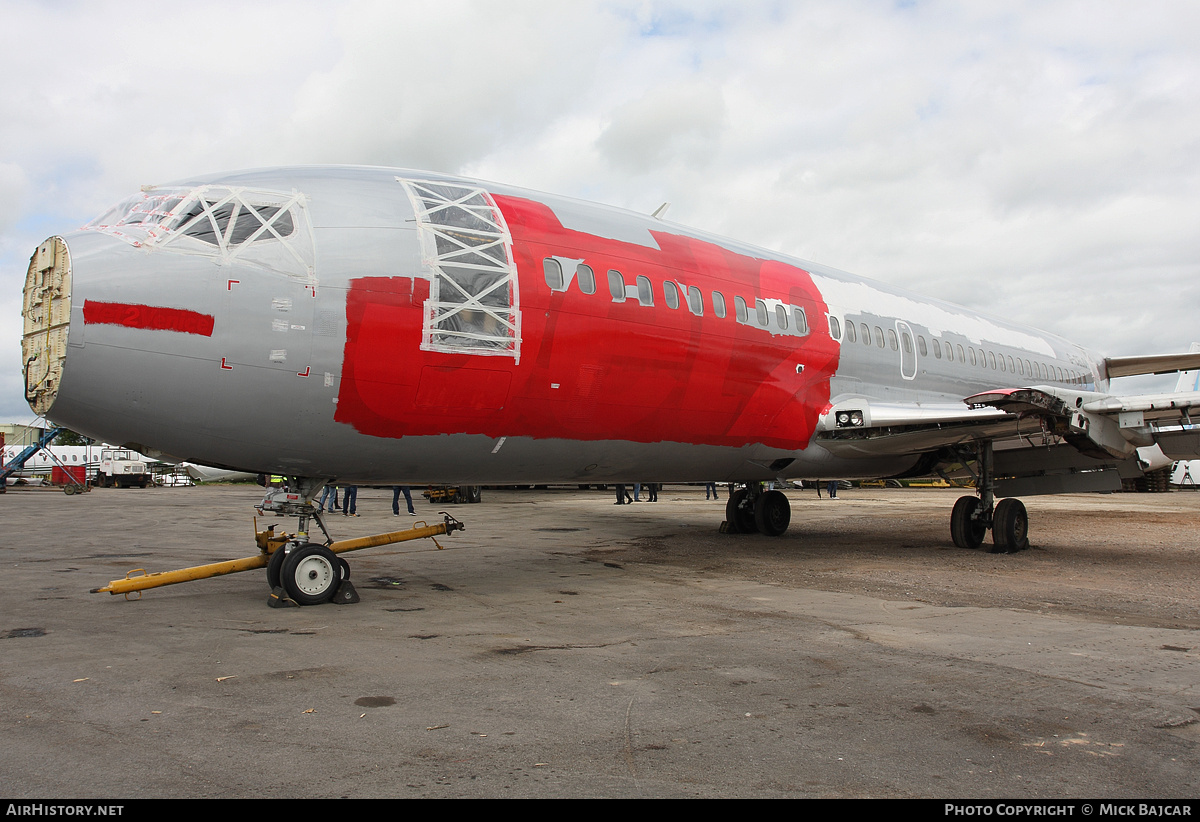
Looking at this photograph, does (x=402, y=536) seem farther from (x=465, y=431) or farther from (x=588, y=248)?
(x=588, y=248)

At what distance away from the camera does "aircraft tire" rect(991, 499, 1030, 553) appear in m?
12.9

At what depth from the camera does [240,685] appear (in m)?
4.79

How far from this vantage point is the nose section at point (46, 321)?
20.1 feet

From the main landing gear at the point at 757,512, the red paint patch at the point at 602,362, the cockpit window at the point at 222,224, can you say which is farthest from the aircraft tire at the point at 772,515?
the cockpit window at the point at 222,224

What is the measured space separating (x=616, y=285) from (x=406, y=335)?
2739 mm

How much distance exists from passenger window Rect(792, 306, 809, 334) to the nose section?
8.96m

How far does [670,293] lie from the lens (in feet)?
31.0

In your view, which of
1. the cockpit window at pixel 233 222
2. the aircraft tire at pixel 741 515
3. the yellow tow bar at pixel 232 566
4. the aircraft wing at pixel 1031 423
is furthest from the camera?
the aircraft tire at pixel 741 515

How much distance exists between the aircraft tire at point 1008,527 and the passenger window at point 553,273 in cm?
909

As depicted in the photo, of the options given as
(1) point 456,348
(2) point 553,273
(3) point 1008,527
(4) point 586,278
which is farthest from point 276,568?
(3) point 1008,527

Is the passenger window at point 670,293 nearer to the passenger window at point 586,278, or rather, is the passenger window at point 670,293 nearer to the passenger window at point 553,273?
the passenger window at point 586,278

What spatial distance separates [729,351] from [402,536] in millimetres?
4838

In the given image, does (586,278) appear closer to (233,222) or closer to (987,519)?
(233,222)
